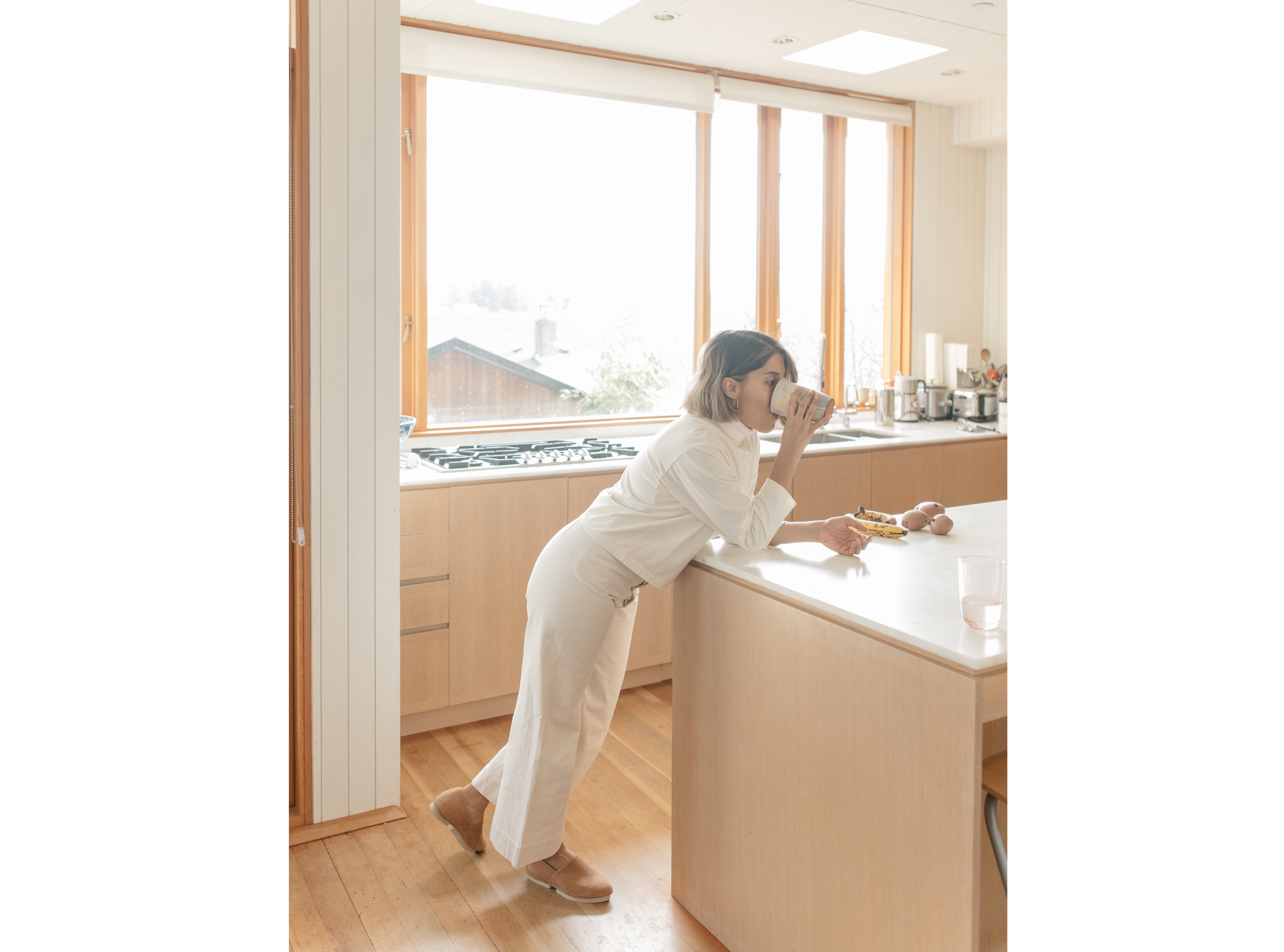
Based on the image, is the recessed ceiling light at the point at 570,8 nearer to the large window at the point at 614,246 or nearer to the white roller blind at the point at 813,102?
the large window at the point at 614,246

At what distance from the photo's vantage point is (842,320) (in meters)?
4.64

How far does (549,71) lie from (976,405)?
2.52 metres

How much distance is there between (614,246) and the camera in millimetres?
4031

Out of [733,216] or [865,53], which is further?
[733,216]

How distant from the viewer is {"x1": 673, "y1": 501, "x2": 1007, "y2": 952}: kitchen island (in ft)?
4.45

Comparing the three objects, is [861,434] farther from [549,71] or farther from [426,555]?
[426,555]

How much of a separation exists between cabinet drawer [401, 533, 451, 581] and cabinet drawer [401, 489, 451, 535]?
2 centimetres

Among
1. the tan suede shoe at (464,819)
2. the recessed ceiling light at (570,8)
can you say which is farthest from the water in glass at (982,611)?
the recessed ceiling light at (570,8)

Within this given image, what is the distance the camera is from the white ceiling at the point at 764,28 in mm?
3230

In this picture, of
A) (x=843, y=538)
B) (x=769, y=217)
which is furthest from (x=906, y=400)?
(x=843, y=538)

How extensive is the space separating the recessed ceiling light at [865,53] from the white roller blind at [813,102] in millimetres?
276

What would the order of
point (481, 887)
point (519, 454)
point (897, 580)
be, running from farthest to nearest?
point (519, 454) < point (481, 887) < point (897, 580)
